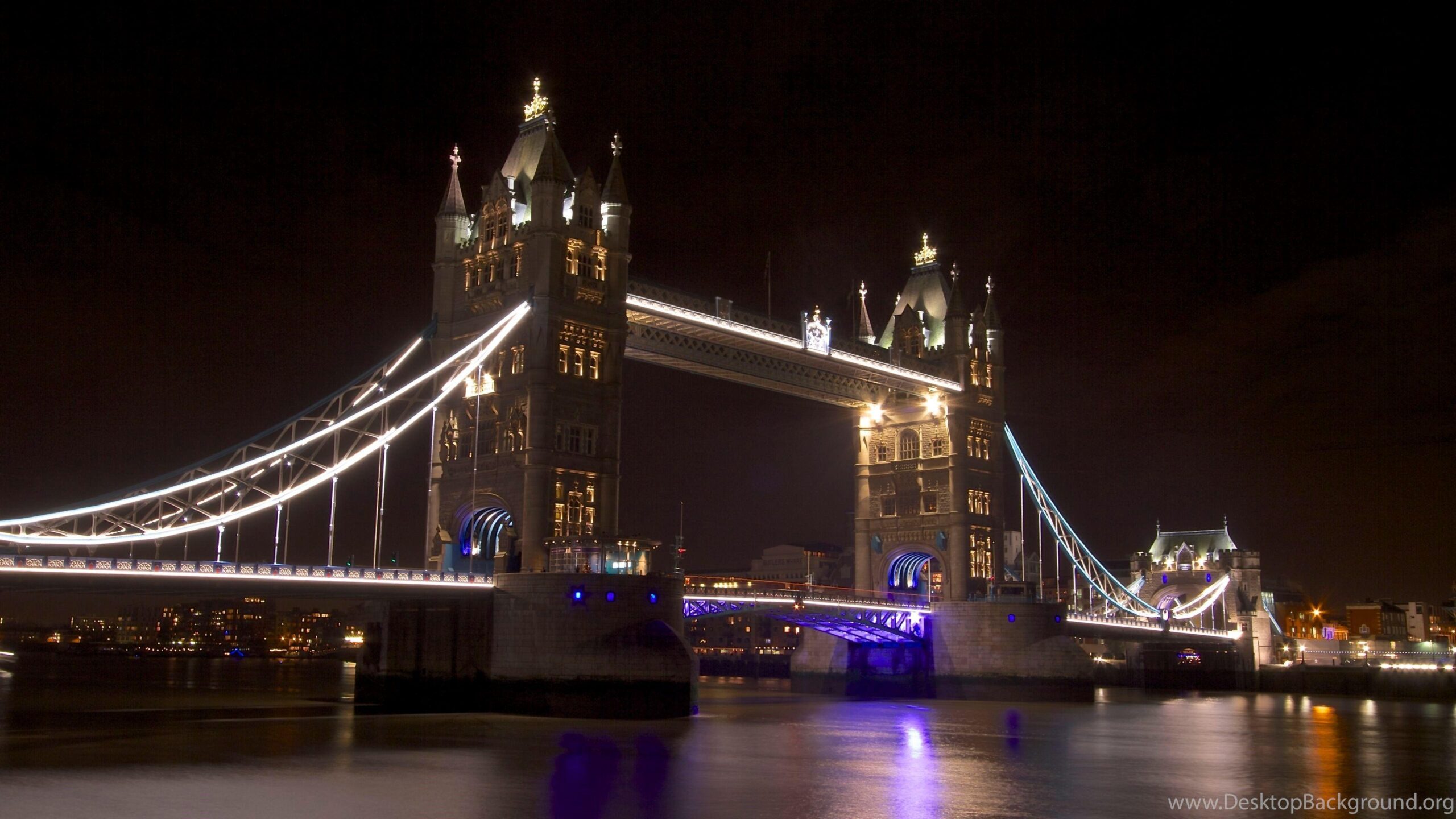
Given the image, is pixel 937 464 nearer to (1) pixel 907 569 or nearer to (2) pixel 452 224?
(1) pixel 907 569

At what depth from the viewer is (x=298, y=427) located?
199 ft

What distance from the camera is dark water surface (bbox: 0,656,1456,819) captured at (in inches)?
1087

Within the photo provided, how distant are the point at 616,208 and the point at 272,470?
17193 mm

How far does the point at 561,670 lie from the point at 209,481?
1333cm

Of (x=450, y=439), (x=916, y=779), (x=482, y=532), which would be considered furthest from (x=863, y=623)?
(x=916, y=779)

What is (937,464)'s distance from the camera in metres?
78.6

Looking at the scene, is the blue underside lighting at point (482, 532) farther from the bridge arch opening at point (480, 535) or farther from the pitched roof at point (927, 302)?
the pitched roof at point (927, 302)

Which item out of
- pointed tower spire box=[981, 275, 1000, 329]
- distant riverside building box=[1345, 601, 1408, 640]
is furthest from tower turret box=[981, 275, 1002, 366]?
distant riverside building box=[1345, 601, 1408, 640]

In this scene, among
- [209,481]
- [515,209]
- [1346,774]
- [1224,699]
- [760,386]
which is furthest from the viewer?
[1224,699]

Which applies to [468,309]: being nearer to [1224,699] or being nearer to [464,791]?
[464,791]

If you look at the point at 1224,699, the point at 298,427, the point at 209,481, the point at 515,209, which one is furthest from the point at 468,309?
the point at 1224,699

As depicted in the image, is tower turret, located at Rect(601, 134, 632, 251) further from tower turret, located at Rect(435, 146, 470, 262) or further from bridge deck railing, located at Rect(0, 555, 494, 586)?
bridge deck railing, located at Rect(0, 555, 494, 586)

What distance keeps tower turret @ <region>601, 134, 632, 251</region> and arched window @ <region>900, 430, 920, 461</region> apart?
29070 millimetres

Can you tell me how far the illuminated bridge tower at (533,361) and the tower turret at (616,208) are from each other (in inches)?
2.0
